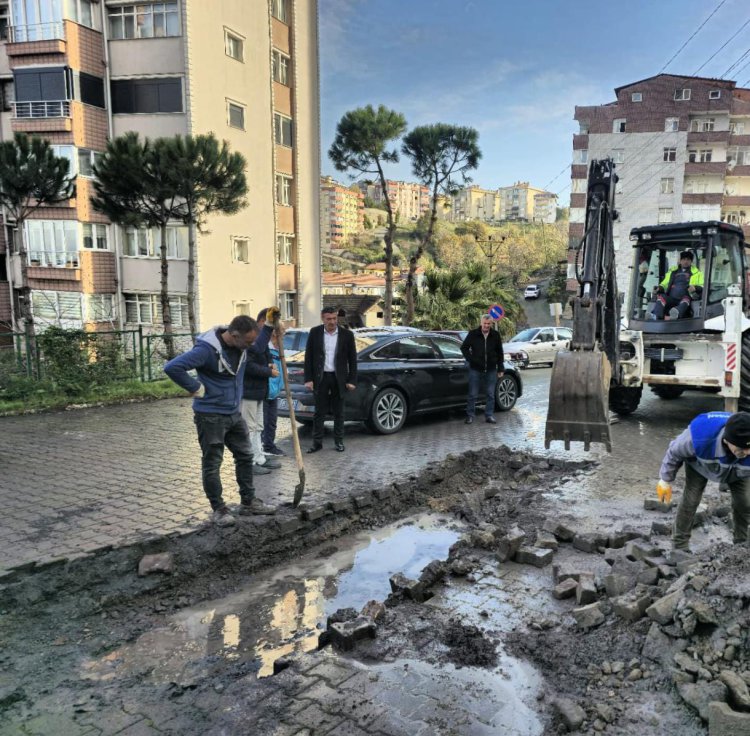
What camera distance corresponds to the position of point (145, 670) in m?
3.71

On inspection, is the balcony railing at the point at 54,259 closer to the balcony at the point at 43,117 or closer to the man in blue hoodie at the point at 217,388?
the balcony at the point at 43,117

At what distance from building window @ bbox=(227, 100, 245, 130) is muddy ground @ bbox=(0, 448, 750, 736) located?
2441 cm

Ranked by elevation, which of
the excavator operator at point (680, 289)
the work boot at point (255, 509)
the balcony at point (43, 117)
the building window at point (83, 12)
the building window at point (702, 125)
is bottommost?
the work boot at point (255, 509)

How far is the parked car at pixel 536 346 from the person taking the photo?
2242cm

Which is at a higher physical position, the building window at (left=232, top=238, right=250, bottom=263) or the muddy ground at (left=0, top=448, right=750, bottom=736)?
the building window at (left=232, top=238, right=250, bottom=263)

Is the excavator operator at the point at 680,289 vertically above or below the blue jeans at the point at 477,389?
above

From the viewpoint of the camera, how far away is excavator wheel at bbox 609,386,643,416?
449 inches

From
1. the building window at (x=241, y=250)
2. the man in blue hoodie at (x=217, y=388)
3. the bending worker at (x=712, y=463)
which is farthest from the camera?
the building window at (x=241, y=250)

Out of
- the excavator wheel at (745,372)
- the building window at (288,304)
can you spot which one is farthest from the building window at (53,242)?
the excavator wheel at (745,372)

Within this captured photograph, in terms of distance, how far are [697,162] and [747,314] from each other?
46.3 meters

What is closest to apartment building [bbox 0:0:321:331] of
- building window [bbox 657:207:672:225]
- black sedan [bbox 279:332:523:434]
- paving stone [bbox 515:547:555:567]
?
black sedan [bbox 279:332:523:434]

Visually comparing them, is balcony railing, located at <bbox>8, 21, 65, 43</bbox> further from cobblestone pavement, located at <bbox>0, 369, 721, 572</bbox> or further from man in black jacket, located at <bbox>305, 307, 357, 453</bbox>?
man in black jacket, located at <bbox>305, 307, 357, 453</bbox>

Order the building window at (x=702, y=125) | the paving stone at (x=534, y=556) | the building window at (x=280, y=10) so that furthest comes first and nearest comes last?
the building window at (x=702, y=125), the building window at (x=280, y=10), the paving stone at (x=534, y=556)

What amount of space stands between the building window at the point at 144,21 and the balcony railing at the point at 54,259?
8803 mm
